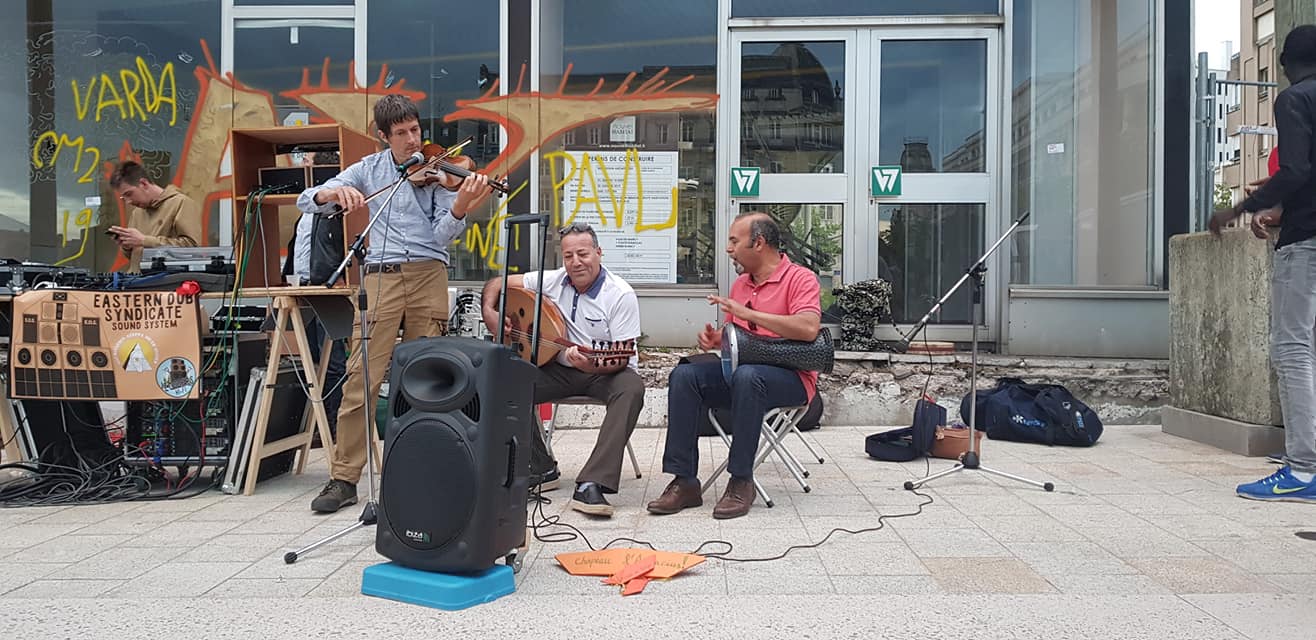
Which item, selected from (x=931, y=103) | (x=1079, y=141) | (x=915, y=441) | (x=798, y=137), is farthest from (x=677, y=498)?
(x=1079, y=141)

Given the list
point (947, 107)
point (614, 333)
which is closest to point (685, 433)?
point (614, 333)

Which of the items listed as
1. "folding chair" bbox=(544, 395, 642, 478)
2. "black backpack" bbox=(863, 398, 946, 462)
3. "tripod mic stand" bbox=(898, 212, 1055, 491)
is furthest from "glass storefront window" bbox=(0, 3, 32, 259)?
"tripod mic stand" bbox=(898, 212, 1055, 491)

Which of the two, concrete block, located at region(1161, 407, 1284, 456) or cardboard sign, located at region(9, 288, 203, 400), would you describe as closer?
cardboard sign, located at region(9, 288, 203, 400)

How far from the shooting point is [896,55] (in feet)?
25.4

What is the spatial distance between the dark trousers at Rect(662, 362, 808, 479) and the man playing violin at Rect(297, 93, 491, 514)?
1.26 meters

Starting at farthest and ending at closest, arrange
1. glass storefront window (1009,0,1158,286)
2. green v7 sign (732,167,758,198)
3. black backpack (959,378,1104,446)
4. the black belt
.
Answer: green v7 sign (732,167,758,198) < glass storefront window (1009,0,1158,286) < black backpack (959,378,1104,446) < the black belt

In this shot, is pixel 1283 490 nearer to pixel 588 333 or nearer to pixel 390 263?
pixel 588 333

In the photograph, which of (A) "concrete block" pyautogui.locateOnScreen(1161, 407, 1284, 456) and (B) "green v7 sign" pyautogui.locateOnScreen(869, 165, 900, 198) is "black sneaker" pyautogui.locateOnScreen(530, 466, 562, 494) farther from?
(A) "concrete block" pyautogui.locateOnScreen(1161, 407, 1284, 456)

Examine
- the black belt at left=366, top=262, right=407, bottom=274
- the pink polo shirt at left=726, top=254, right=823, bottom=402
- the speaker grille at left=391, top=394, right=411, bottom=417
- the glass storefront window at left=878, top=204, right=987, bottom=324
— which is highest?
the glass storefront window at left=878, top=204, right=987, bottom=324

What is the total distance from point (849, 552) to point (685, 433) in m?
0.98

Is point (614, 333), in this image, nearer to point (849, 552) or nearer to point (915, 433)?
point (849, 552)

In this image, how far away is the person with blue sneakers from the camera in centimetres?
434

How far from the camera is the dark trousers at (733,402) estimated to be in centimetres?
424

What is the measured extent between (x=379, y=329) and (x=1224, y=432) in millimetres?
5087
